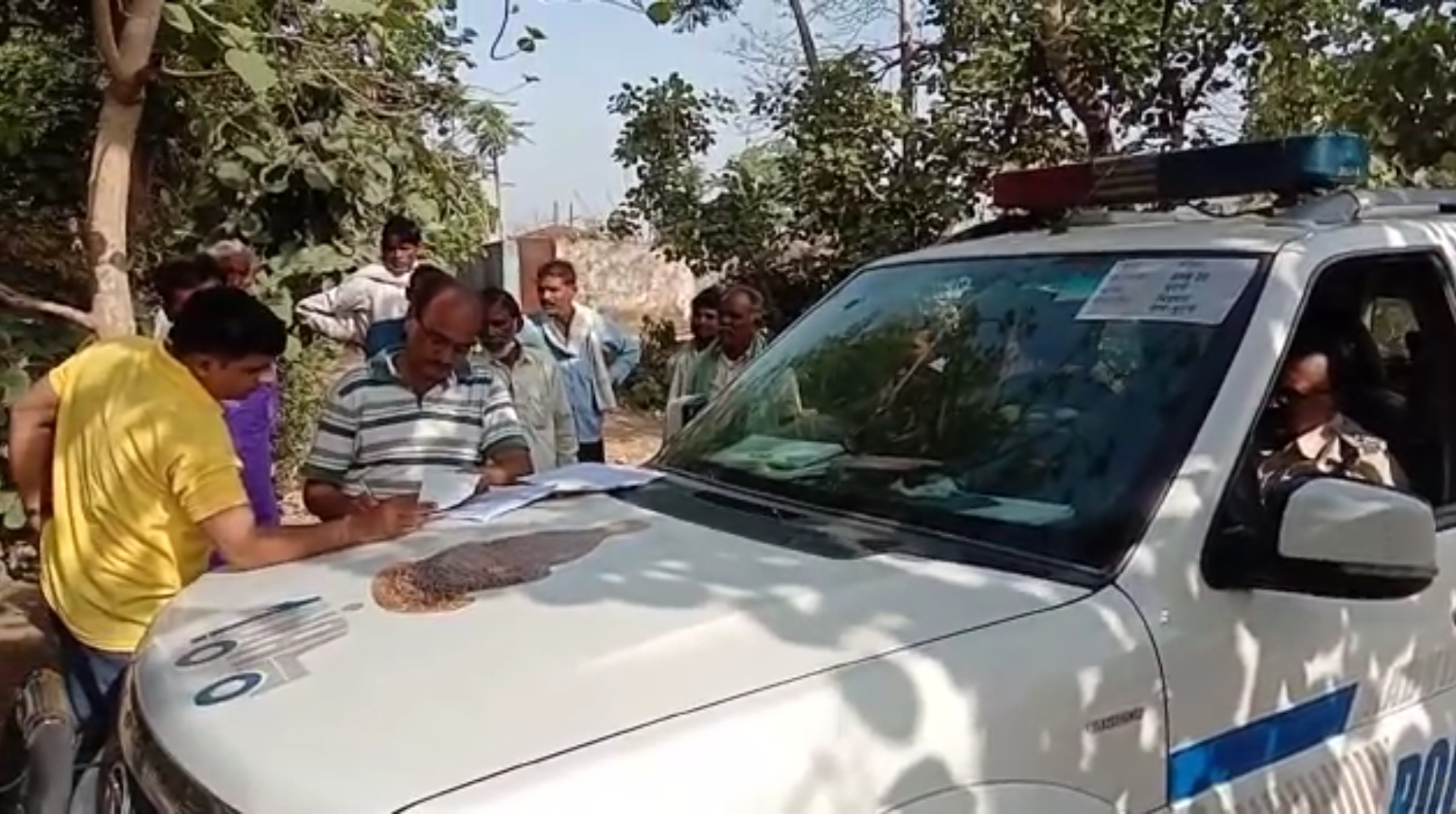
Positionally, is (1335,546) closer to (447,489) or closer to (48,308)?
(447,489)

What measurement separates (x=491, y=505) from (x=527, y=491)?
0.39 ft

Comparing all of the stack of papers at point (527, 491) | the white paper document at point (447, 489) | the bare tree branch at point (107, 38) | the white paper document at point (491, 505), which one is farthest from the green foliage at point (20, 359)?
the white paper document at point (491, 505)

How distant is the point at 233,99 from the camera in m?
6.16

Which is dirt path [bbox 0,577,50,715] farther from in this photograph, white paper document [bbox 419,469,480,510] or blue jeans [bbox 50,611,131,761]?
white paper document [bbox 419,469,480,510]

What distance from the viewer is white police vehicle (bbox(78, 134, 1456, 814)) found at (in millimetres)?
1928

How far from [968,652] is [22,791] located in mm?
1909

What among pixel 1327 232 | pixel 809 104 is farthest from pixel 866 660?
pixel 809 104

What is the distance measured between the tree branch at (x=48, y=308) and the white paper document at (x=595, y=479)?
1.98 meters

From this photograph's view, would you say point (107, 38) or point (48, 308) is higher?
point (107, 38)

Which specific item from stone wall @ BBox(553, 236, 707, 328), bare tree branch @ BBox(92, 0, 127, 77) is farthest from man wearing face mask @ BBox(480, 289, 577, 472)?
stone wall @ BBox(553, 236, 707, 328)

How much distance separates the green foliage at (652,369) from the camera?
15523 mm

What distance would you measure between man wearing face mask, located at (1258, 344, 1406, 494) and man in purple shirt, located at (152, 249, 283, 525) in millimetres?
2559

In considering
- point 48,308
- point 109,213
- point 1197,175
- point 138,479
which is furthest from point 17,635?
point 1197,175

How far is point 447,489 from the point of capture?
3.54 m
